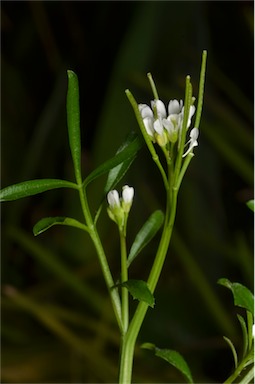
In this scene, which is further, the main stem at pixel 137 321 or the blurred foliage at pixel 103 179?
the blurred foliage at pixel 103 179

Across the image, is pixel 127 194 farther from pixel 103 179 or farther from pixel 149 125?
pixel 103 179

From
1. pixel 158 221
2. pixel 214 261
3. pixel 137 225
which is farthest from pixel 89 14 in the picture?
pixel 158 221

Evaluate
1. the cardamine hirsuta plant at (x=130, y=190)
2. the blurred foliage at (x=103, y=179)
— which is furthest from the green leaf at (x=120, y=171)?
the blurred foliage at (x=103, y=179)

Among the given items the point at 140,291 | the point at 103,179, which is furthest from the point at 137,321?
the point at 103,179

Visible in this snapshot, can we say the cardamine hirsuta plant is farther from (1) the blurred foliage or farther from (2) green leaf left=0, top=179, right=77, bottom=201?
(1) the blurred foliage

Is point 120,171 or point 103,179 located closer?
point 120,171

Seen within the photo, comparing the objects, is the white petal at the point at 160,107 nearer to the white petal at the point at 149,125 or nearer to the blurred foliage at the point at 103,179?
the white petal at the point at 149,125
